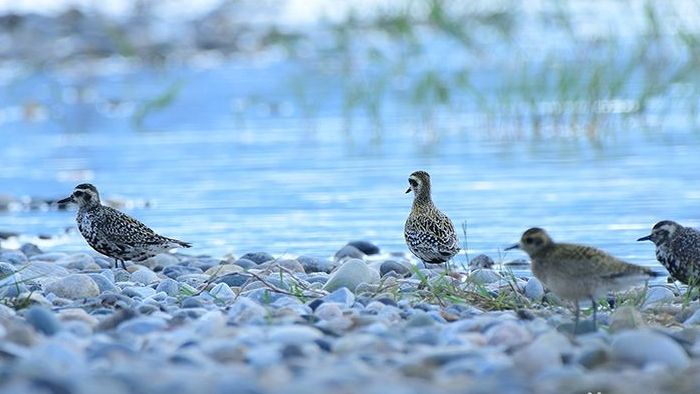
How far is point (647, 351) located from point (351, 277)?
9.16ft

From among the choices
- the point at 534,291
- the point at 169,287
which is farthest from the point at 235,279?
the point at 534,291

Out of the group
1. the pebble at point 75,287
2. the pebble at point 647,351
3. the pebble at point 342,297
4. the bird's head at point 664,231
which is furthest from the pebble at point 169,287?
the pebble at point 647,351

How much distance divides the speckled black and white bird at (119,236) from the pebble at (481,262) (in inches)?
78.5

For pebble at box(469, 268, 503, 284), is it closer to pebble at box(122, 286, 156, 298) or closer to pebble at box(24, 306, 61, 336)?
pebble at box(122, 286, 156, 298)

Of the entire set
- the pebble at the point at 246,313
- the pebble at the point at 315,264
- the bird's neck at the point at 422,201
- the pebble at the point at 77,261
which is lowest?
the pebble at the point at 315,264

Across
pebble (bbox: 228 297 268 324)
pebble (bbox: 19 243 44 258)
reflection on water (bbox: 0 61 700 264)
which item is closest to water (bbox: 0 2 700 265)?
reflection on water (bbox: 0 61 700 264)

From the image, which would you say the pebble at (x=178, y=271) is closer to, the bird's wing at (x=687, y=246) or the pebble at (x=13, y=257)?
the pebble at (x=13, y=257)

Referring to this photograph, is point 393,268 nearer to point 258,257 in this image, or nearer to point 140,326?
point 258,257

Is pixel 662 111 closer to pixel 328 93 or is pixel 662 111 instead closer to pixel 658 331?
pixel 328 93

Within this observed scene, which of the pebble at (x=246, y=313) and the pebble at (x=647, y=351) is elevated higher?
the pebble at (x=246, y=313)

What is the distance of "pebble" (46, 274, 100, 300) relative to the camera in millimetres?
8648

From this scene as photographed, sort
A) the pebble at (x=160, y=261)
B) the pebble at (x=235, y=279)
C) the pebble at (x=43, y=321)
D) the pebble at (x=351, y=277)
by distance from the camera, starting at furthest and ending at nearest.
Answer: the pebble at (x=160, y=261), the pebble at (x=235, y=279), the pebble at (x=351, y=277), the pebble at (x=43, y=321)

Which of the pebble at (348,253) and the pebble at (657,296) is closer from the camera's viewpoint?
the pebble at (657,296)

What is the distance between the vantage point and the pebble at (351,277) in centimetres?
895
